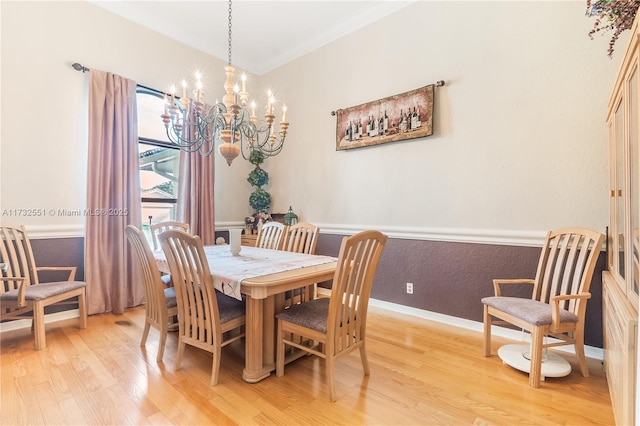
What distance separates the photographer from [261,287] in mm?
1696

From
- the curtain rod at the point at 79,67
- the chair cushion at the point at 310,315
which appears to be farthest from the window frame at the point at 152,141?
the chair cushion at the point at 310,315

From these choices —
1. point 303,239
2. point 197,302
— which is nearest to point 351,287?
point 197,302

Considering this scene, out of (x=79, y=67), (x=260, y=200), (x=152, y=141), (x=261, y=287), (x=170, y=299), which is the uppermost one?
(x=79, y=67)

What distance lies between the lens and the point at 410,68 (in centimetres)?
320

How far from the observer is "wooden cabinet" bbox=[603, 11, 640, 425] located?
1.20 meters

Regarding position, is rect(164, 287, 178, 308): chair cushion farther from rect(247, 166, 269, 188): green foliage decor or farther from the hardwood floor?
rect(247, 166, 269, 188): green foliage decor

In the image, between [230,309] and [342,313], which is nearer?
[342,313]

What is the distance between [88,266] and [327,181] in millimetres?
2747

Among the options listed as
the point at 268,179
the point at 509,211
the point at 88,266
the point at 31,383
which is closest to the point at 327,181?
the point at 268,179

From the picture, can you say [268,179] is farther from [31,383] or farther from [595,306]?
[595,306]

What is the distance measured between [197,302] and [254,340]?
0.43 meters

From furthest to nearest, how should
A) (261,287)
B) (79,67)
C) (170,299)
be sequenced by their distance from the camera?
1. (79,67)
2. (170,299)
3. (261,287)

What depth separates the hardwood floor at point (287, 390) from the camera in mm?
1595

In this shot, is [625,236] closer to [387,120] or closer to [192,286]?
[387,120]
